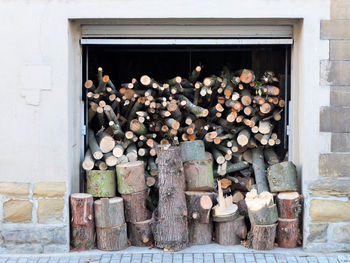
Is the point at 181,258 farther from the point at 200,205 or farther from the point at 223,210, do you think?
the point at 223,210

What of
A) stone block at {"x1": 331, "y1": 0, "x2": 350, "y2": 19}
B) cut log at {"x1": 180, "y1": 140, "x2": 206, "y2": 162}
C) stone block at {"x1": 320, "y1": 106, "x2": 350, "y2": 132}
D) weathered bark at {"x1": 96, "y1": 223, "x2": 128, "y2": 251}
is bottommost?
weathered bark at {"x1": 96, "y1": 223, "x2": 128, "y2": 251}

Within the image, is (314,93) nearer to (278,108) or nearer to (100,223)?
(278,108)

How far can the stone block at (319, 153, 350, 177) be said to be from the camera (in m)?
5.68

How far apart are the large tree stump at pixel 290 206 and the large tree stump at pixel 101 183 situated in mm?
1826

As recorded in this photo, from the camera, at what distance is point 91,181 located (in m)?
5.94

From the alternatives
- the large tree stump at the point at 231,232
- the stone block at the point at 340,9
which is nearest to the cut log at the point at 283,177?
the large tree stump at the point at 231,232

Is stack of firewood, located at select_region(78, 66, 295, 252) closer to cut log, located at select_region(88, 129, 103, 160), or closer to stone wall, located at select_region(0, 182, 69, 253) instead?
cut log, located at select_region(88, 129, 103, 160)

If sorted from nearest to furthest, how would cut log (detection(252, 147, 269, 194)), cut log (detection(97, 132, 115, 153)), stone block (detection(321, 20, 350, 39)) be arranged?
stone block (detection(321, 20, 350, 39)), cut log (detection(97, 132, 115, 153)), cut log (detection(252, 147, 269, 194))

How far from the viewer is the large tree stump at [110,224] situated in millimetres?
5695

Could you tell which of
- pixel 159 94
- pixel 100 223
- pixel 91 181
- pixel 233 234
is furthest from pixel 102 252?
pixel 159 94

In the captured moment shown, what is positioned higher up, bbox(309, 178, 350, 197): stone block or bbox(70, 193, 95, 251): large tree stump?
bbox(309, 178, 350, 197): stone block

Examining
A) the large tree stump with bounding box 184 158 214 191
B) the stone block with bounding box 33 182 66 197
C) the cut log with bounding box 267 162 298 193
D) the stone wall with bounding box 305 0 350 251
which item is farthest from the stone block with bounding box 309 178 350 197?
the stone block with bounding box 33 182 66 197

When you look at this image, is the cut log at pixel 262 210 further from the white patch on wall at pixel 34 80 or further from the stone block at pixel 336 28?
the white patch on wall at pixel 34 80

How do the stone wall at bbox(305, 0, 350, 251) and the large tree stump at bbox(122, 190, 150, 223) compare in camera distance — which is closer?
the stone wall at bbox(305, 0, 350, 251)
